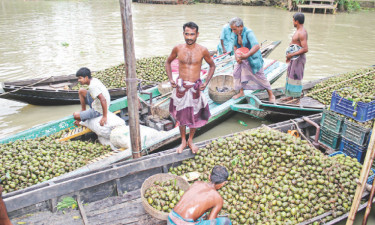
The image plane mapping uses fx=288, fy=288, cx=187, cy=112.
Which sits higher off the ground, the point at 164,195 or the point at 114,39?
the point at 114,39

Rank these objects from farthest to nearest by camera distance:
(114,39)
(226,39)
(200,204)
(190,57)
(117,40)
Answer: (114,39), (117,40), (226,39), (190,57), (200,204)

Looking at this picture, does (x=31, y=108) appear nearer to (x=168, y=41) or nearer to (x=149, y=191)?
(x=149, y=191)

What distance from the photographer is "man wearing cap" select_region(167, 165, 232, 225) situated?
252 centimetres

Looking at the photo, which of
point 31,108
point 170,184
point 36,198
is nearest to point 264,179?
point 170,184

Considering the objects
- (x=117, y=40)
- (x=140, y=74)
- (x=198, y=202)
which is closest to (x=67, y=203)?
(x=198, y=202)

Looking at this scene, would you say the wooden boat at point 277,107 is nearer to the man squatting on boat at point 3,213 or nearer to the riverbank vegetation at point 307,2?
the man squatting on boat at point 3,213

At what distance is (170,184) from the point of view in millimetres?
3332


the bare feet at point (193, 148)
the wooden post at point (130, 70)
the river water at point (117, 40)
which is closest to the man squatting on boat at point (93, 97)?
the wooden post at point (130, 70)

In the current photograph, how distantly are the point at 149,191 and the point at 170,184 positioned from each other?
0.85 ft

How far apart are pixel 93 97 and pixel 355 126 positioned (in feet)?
12.4

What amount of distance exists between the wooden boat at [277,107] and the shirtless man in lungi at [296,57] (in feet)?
0.89

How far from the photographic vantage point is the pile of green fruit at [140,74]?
7328 millimetres

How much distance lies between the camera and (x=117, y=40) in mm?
14688

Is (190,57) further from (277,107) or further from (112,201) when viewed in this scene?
(277,107)
